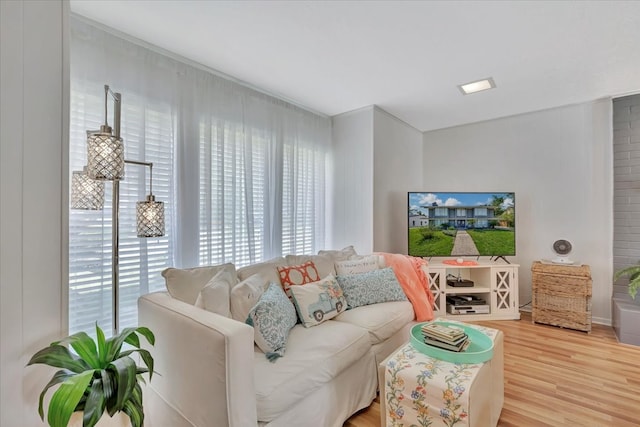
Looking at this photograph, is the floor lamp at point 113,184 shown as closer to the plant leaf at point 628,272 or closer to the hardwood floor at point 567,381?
the hardwood floor at point 567,381

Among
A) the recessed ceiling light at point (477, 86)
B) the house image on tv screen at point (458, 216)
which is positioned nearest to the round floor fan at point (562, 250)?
the house image on tv screen at point (458, 216)

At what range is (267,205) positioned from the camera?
2.87m

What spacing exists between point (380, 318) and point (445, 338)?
567 mm

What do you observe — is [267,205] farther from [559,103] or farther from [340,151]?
[559,103]

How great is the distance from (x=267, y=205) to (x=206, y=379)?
5.86 ft

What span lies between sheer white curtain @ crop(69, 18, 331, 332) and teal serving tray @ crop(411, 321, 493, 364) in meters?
1.60

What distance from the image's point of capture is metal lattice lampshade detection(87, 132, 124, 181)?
1.29 m

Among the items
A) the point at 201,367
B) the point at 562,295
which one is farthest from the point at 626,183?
the point at 201,367

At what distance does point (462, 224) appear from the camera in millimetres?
3514

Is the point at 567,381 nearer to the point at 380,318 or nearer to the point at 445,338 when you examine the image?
the point at 445,338

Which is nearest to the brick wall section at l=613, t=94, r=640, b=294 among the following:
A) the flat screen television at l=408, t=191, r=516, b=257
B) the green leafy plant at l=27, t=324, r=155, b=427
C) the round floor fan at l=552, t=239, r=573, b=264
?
the round floor fan at l=552, t=239, r=573, b=264

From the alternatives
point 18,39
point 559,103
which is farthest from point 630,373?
point 18,39

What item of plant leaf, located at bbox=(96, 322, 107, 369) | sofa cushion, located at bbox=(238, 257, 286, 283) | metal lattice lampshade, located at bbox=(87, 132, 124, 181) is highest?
metal lattice lampshade, located at bbox=(87, 132, 124, 181)

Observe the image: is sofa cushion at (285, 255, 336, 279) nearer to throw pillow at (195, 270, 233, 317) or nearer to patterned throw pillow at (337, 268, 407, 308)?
patterned throw pillow at (337, 268, 407, 308)
